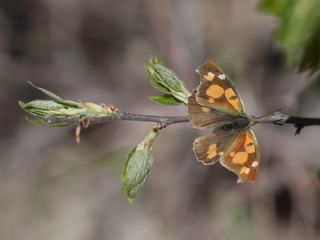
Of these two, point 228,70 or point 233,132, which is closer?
point 233,132

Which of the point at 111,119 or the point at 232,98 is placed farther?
the point at 232,98

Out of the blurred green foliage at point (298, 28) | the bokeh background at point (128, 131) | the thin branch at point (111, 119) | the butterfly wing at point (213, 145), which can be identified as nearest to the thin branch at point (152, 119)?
the thin branch at point (111, 119)

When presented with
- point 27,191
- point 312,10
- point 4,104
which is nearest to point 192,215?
point 27,191

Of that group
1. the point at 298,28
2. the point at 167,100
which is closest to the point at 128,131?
the point at 298,28

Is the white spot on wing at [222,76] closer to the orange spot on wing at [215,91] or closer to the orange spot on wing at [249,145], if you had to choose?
the orange spot on wing at [215,91]

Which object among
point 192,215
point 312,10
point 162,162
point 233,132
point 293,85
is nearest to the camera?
point 233,132

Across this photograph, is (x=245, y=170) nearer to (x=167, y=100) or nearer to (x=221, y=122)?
(x=221, y=122)

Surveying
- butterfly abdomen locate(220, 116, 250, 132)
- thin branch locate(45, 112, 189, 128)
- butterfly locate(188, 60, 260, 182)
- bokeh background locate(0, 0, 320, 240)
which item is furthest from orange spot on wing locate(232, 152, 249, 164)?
bokeh background locate(0, 0, 320, 240)

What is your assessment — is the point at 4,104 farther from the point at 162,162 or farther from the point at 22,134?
the point at 162,162
